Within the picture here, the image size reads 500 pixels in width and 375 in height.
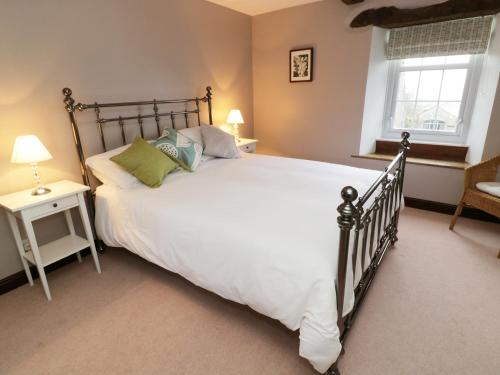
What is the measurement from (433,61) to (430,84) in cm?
26

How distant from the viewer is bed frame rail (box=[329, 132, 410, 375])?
1.15m

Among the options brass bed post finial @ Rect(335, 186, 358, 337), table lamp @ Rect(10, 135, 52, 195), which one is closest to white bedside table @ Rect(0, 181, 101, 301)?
table lamp @ Rect(10, 135, 52, 195)

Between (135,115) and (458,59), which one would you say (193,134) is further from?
(458,59)

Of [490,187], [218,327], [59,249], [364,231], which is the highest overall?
[364,231]

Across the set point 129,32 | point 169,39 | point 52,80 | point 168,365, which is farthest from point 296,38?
point 168,365

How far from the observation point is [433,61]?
3400 millimetres

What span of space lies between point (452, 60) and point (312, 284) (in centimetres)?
344

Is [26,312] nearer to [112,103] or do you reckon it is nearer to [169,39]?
[112,103]

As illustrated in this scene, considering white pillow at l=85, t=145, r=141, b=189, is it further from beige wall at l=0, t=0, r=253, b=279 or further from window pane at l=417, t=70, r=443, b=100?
window pane at l=417, t=70, r=443, b=100

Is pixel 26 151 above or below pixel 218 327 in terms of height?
above

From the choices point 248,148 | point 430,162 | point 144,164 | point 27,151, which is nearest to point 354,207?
point 144,164

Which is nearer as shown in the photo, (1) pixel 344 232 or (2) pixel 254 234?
(1) pixel 344 232

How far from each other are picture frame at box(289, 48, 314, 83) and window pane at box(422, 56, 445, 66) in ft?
4.36

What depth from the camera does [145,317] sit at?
1.89 meters
